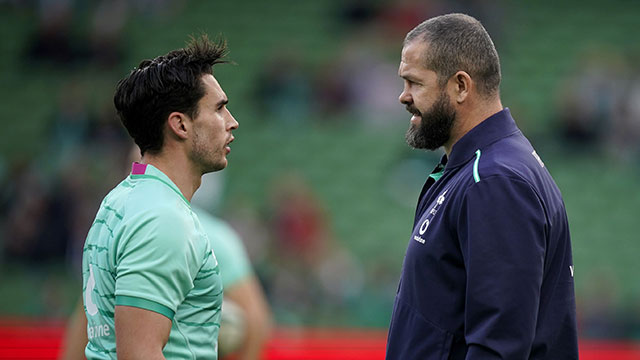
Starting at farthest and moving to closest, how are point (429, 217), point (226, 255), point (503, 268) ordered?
point (226, 255) < point (429, 217) < point (503, 268)

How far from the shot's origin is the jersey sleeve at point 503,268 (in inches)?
84.0

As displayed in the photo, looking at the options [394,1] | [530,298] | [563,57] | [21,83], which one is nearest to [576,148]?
[563,57]

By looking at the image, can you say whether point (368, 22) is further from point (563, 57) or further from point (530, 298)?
point (530, 298)

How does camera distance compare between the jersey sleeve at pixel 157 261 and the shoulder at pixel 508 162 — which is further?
the shoulder at pixel 508 162

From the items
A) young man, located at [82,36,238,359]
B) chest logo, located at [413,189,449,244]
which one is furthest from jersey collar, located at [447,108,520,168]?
young man, located at [82,36,238,359]

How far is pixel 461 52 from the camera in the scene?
246cm

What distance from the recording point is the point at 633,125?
1109cm

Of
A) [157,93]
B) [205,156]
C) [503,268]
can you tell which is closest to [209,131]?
[205,156]

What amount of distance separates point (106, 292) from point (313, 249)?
7.67m

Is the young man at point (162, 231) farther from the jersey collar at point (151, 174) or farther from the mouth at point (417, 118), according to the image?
the mouth at point (417, 118)

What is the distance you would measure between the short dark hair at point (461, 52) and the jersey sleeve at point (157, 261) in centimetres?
89

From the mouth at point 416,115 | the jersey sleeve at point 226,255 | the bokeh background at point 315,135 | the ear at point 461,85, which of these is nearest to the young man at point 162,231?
the mouth at point 416,115

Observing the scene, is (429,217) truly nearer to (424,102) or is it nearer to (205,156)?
(424,102)

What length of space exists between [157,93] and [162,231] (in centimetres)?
40
